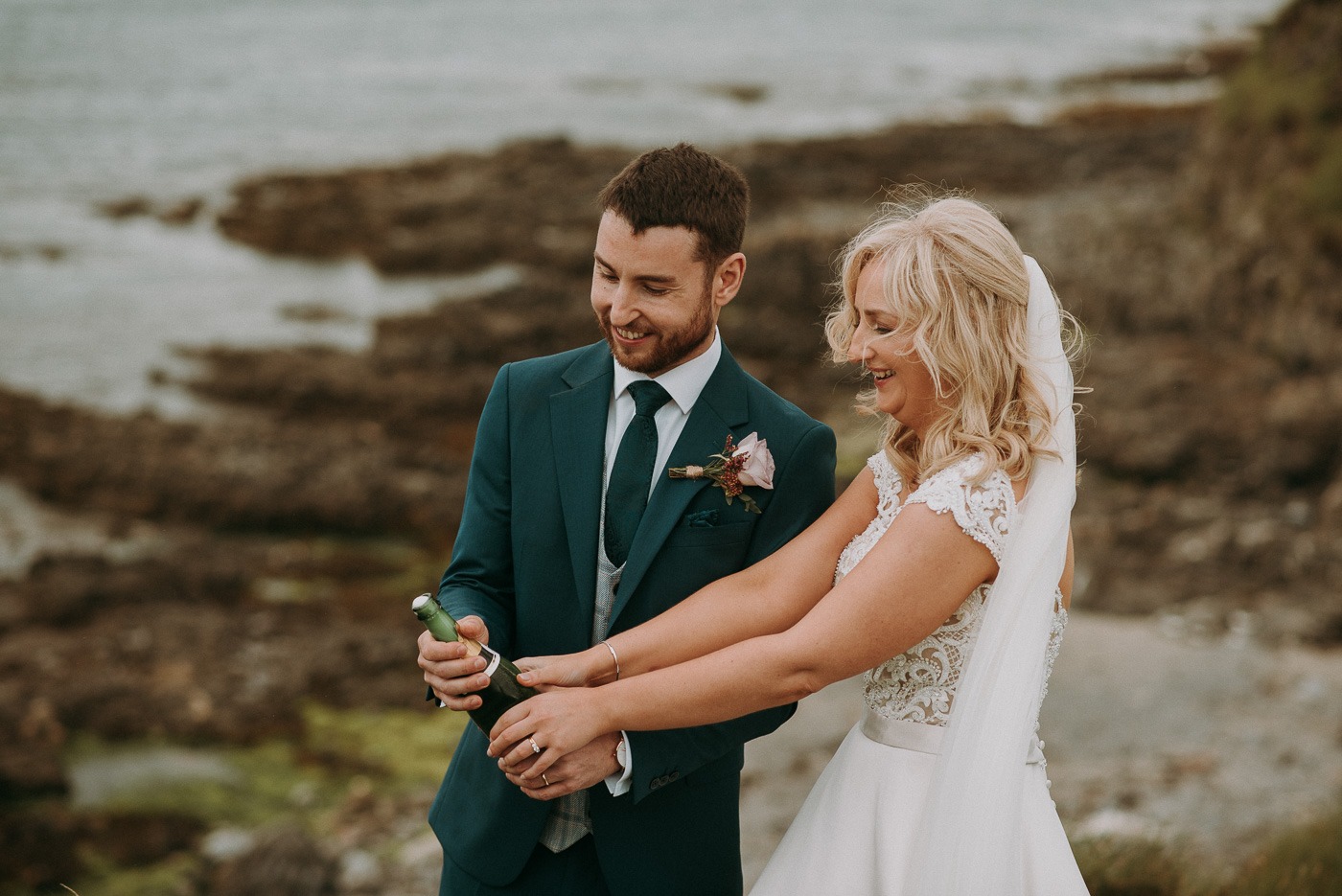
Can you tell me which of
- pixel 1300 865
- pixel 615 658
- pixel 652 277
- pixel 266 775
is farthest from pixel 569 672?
pixel 266 775

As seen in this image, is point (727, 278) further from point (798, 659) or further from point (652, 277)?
point (798, 659)

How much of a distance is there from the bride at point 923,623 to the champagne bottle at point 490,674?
0.06m

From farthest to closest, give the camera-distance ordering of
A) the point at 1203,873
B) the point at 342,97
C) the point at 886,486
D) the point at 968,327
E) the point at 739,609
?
the point at 342,97 → the point at 1203,873 → the point at 886,486 → the point at 739,609 → the point at 968,327

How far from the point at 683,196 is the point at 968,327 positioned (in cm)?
69

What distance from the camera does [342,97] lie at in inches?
1167

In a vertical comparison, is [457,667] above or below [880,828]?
above

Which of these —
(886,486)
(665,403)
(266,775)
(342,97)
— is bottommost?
(266,775)

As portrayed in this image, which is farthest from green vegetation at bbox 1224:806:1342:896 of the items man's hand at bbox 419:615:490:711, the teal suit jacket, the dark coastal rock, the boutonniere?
the dark coastal rock

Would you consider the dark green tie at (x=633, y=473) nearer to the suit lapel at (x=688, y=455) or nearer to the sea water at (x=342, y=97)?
the suit lapel at (x=688, y=455)

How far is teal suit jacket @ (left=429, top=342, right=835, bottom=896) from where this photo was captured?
277cm

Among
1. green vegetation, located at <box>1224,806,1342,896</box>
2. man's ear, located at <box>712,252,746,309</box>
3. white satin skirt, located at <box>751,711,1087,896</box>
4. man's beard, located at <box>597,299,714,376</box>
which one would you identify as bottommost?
green vegetation, located at <box>1224,806,1342,896</box>

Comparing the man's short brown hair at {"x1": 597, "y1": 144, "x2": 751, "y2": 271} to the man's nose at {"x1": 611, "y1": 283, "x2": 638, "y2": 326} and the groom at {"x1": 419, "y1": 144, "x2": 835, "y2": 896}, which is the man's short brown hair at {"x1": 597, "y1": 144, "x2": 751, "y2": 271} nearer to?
the groom at {"x1": 419, "y1": 144, "x2": 835, "y2": 896}

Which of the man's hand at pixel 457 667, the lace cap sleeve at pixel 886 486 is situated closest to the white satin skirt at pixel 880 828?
the lace cap sleeve at pixel 886 486

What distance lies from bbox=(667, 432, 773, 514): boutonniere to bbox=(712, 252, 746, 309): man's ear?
0.35 metres
